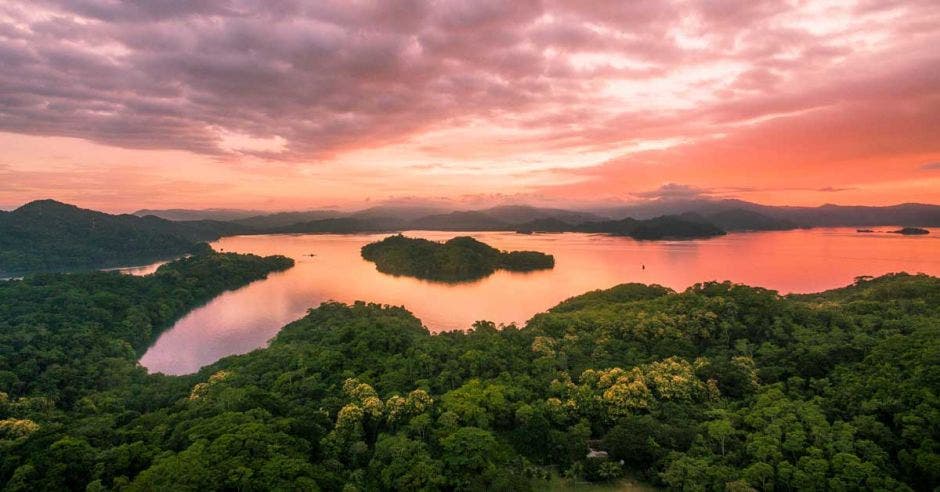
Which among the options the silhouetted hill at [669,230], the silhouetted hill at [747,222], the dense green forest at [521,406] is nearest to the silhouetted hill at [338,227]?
the silhouetted hill at [669,230]

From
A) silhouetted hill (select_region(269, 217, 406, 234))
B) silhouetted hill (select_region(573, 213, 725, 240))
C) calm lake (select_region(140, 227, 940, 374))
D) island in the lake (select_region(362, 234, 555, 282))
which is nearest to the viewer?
calm lake (select_region(140, 227, 940, 374))

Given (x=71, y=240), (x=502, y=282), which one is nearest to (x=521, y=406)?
(x=502, y=282)

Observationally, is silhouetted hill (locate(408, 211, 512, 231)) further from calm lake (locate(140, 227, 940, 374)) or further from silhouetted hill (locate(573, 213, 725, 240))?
calm lake (locate(140, 227, 940, 374))

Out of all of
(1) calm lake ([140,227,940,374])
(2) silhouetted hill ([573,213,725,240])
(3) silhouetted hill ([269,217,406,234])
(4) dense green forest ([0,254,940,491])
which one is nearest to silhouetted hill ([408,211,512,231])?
(3) silhouetted hill ([269,217,406,234])

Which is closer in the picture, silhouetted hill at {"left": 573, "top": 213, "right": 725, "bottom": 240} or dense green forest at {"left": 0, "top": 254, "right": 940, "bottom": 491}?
dense green forest at {"left": 0, "top": 254, "right": 940, "bottom": 491}

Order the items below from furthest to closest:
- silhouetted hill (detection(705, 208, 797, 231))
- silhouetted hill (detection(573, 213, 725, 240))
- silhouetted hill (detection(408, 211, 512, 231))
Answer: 1. silhouetted hill (detection(408, 211, 512, 231))
2. silhouetted hill (detection(705, 208, 797, 231))
3. silhouetted hill (detection(573, 213, 725, 240))

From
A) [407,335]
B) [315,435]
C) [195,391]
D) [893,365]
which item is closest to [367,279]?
[407,335]

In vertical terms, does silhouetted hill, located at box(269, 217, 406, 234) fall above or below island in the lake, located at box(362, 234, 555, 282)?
above

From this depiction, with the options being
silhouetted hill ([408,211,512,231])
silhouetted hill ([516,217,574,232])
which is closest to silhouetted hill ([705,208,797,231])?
silhouetted hill ([516,217,574,232])

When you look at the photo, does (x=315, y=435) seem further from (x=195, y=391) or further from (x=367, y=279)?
(x=367, y=279)
